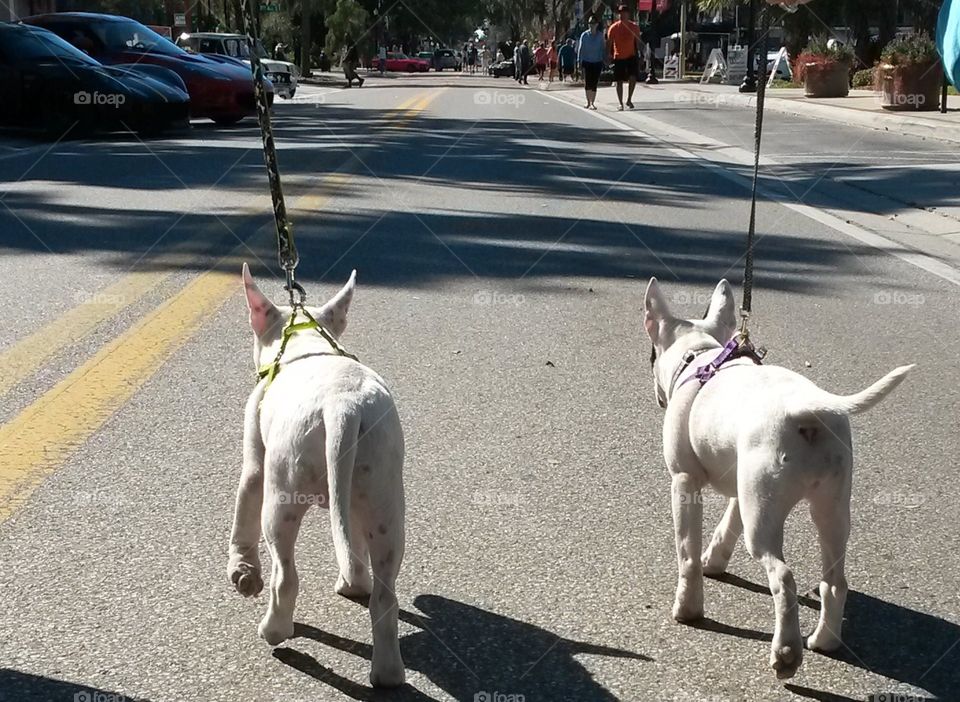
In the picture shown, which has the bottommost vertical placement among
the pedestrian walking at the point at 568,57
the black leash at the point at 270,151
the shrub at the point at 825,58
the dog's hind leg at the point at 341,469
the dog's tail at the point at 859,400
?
the pedestrian walking at the point at 568,57

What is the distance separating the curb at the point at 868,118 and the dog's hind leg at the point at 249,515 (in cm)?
1840

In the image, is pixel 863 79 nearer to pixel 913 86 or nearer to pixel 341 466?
pixel 913 86

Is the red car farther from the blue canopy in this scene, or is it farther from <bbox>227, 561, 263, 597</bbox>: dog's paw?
<bbox>227, 561, 263, 597</bbox>: dog's paw

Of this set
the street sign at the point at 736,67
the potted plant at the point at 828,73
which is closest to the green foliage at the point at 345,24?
the street sign at the point at 736,67

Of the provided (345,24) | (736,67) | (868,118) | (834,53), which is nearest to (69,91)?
(868,118)

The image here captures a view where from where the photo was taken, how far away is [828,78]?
3278 cm

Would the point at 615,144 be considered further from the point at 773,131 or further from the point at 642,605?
the point at 642,605

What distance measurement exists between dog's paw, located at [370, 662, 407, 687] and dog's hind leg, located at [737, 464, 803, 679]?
84cm

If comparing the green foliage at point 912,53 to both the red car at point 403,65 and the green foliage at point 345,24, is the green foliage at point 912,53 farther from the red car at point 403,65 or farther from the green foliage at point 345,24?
the red car at point 403,65

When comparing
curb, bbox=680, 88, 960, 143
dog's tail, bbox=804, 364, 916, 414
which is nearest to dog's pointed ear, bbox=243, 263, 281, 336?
dog's tail, bbox=804, 364, 916, 414

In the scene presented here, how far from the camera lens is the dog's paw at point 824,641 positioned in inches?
129

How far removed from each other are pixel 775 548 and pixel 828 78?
104 ft

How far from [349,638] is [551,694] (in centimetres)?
55

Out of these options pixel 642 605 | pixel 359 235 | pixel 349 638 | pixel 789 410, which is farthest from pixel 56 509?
pixel 359 235
